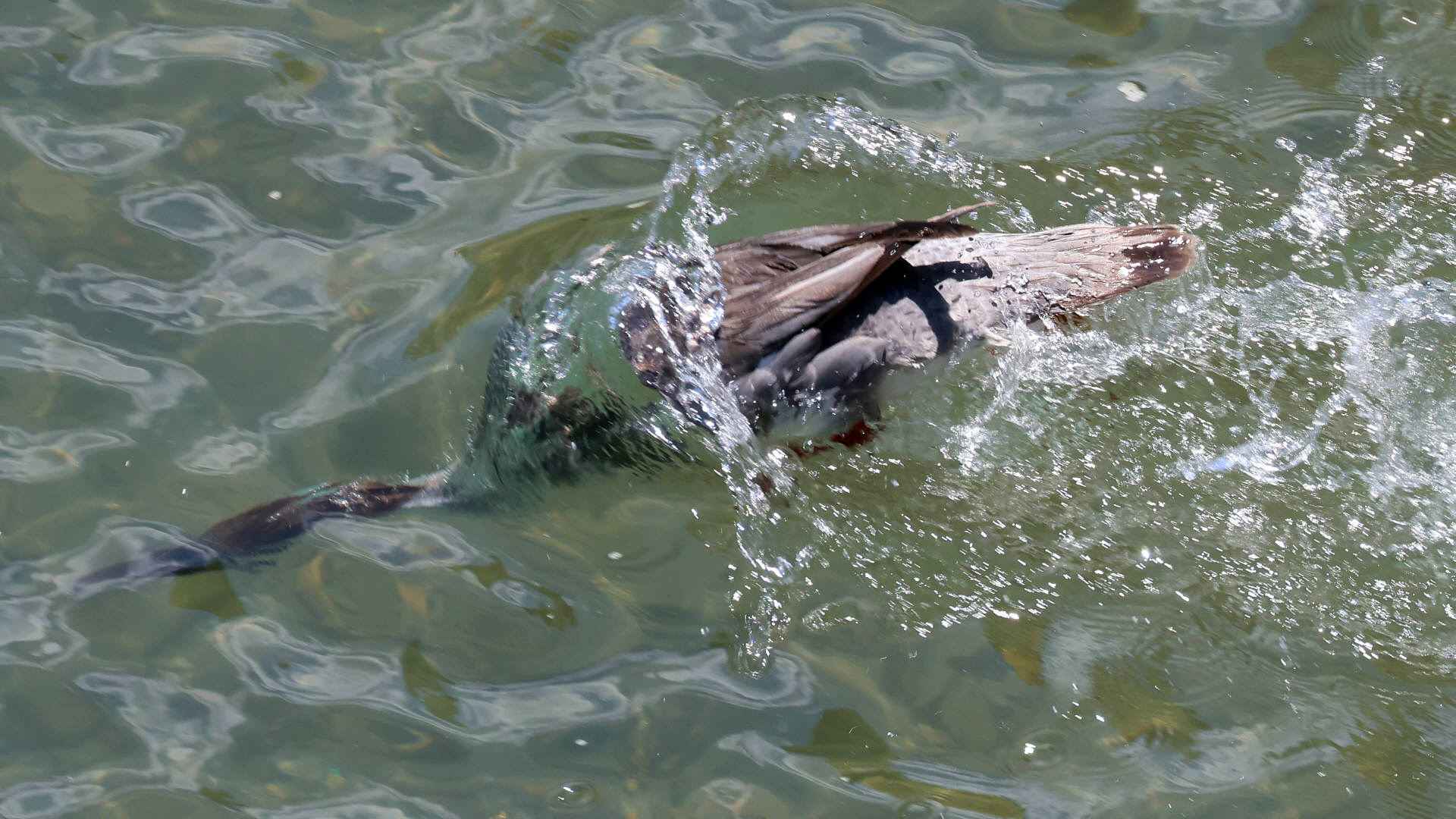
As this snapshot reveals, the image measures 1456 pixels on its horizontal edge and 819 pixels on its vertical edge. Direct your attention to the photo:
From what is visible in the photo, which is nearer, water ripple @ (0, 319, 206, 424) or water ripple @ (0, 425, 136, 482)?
water ripple @ (0, 425, 136, 482)

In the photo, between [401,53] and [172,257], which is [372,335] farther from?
[401,53]

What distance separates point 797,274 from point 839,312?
0.16m

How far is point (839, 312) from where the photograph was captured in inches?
129

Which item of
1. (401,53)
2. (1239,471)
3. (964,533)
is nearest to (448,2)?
(401,53)

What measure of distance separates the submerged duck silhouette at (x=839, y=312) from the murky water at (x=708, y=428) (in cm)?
10

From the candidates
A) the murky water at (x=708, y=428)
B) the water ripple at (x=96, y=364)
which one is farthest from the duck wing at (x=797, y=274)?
the water ripple at (x=96, y=364)

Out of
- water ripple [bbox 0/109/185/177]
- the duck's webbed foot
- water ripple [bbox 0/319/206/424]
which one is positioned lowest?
the duck's webbed foot

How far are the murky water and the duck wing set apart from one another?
0.17m

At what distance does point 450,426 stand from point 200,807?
51.6 inches

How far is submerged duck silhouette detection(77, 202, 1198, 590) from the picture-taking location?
3.24 m

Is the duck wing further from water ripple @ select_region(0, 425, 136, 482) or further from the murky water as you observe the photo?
water ripple @ select_region(0, 425, 136, 482)

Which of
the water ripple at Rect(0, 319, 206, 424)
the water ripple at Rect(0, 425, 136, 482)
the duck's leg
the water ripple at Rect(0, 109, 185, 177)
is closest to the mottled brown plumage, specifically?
the duck's leg

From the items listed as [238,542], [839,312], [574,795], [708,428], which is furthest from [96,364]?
[839,312]

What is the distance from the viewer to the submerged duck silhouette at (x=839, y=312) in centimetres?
324
